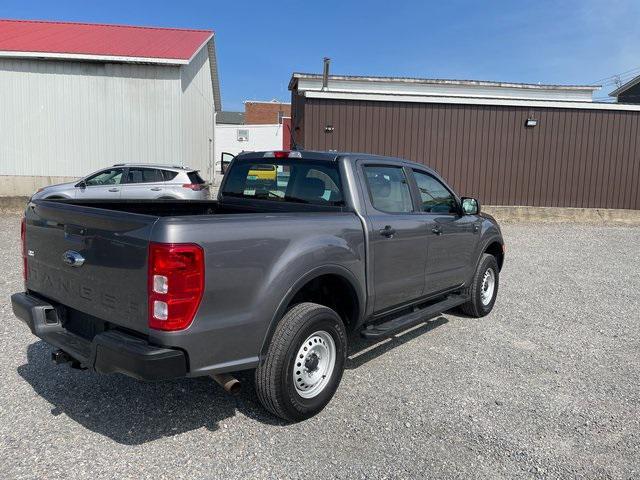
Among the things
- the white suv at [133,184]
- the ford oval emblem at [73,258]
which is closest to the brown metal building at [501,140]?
the white suv at [133,184]

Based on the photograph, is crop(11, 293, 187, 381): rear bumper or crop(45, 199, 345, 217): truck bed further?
crop(45, 199, 345, 217): truck bed

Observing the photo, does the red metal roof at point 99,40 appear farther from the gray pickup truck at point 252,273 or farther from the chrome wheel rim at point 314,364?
the chrome wheel rim at point 314,364

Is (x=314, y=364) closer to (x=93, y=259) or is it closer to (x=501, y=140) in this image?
(x=93, y=259)

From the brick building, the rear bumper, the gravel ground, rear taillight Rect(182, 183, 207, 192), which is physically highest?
the brick building

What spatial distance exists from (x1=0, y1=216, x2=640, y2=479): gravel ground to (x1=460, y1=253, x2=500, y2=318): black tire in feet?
1.36

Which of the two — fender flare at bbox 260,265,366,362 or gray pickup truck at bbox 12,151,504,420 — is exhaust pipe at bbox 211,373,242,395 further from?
fender flare at bbox 260,265,366,362

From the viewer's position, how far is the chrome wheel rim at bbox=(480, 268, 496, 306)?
6.15 m

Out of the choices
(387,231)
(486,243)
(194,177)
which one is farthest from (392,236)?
(194,177)

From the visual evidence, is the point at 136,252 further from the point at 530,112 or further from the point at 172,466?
the point at 530,112

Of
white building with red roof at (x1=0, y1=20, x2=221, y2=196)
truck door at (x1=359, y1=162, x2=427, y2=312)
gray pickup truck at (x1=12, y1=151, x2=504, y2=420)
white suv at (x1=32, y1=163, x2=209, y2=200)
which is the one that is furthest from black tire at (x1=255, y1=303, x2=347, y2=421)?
white building with red roof at (x1=0, y1=20, x2=221, y2=196)

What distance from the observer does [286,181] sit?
4.46 metres

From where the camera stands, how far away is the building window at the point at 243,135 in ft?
131

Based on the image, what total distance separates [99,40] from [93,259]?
16954 mm

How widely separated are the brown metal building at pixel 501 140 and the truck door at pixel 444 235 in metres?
9.36
